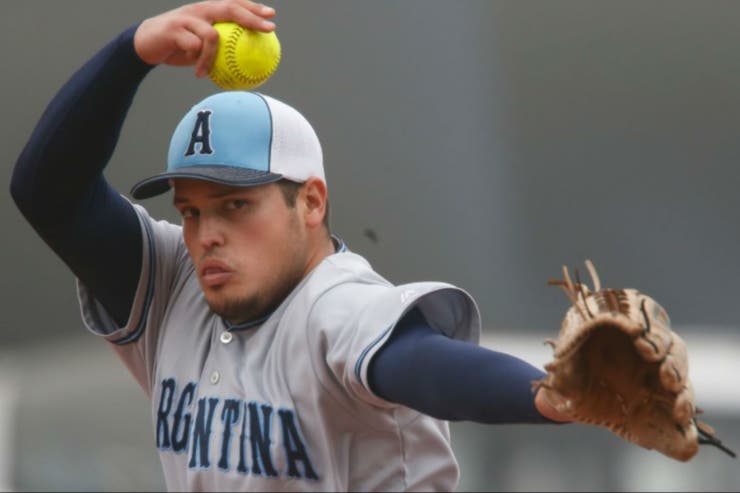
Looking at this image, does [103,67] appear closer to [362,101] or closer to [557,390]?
[557,390]

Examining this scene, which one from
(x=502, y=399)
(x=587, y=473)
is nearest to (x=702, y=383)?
(x=587, y=473)

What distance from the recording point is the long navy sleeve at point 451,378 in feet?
5.79

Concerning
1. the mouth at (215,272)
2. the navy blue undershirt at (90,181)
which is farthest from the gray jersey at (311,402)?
the navy blue undershirt at (90,181)

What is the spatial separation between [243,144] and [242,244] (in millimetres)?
177

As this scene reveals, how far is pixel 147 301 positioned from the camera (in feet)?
7.91

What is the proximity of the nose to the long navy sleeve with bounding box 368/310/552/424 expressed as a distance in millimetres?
358

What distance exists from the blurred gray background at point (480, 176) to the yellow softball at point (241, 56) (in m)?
2.12

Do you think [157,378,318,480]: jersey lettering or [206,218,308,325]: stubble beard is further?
[206,218,308,325]: stubble beard

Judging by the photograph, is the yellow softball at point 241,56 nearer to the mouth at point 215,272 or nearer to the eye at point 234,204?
the eye at point 234,204

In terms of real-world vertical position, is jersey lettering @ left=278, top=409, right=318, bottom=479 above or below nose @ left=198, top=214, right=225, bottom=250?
below

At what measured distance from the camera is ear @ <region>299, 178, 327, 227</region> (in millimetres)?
2283

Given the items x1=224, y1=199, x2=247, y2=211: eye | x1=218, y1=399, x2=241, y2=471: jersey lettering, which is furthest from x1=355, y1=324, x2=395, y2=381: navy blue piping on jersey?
x1=224, y1=199, x2=247, y2=211: eye

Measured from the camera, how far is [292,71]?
183 inches

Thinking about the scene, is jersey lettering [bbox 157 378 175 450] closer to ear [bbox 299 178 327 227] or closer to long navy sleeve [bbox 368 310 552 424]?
ear [bbox 299 178 327 227]
